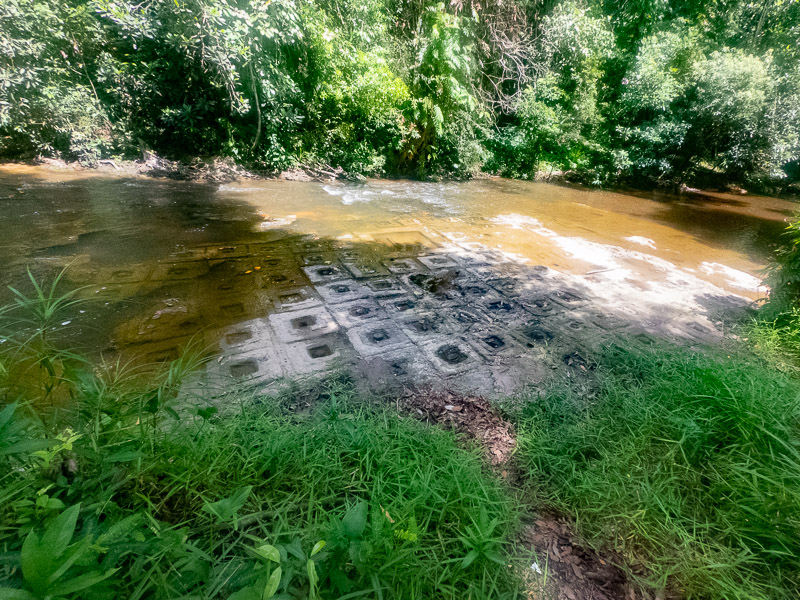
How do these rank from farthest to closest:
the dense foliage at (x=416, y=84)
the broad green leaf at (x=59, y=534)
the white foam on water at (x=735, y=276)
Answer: the dense foliage at (x=416, y=84) → the white foam on water at (x=735, y=276) → the broad green leaf at (x=59, y=534)

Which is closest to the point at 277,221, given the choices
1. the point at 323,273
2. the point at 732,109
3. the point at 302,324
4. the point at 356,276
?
the point at 323,273

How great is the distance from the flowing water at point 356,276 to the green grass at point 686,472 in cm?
56

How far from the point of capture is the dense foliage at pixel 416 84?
7.05 metres

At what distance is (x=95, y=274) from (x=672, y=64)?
1562cm

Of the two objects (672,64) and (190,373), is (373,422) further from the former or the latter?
(672,64)

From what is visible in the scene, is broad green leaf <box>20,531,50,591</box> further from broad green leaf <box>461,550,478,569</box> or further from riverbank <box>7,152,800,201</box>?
riverbank <box>7,152,800,201</box>

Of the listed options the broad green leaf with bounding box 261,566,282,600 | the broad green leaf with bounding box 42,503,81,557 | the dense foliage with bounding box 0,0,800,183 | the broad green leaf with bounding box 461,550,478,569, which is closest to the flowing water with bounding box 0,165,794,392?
the broad green leaf with bounding box 461,550,478,569

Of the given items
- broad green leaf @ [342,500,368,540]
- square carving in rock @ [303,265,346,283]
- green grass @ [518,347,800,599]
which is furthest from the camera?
square carving in rock @ [303,265,346,283]

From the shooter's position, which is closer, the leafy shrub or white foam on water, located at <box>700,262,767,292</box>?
white foam on water, located at <box>700,262,767,292</box>

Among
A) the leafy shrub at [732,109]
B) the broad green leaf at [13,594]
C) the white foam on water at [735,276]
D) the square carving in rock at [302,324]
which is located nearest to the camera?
the broad green leaf at [13,594]

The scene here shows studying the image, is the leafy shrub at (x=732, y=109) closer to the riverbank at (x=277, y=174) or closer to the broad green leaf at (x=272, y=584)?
the riverbank at (x=277, y=174)

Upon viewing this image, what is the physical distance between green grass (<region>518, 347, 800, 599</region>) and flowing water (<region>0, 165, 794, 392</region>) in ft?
1.82

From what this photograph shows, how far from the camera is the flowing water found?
280cm

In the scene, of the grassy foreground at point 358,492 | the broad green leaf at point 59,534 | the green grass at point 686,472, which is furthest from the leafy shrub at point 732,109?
the broad green leaf at point 59,534
